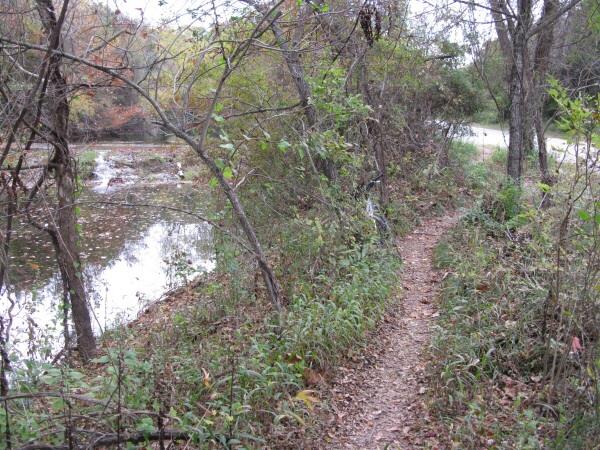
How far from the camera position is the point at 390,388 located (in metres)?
5.28

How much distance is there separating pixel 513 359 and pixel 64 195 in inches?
221

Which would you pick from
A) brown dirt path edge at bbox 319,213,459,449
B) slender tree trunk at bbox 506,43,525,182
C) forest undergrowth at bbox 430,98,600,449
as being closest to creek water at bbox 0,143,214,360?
brown dirt path edge at bbox 319,213,459,449

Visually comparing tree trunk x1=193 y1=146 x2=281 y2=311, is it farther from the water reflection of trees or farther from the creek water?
the water reflection of trees

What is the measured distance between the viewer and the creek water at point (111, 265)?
8.06 meters

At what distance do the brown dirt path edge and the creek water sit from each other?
344 centimetres

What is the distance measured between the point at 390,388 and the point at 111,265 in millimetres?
8863

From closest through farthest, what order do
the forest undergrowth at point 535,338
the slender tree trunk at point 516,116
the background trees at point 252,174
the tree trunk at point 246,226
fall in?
1. the forest undergrowth at point 535,338
2. the background trees at point 252,174
3. the tree trunk at point 246,226
4. the slender tree trunk at point 516,116

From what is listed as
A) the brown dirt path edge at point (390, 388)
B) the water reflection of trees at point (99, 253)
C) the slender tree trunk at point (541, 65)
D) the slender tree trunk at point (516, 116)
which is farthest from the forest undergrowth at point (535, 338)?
the slender tree trunk at point (541, 65)

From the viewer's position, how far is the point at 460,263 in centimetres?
768

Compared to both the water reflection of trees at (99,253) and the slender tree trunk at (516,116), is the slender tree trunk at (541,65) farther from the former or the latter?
the water reflection of trees at (99,253)

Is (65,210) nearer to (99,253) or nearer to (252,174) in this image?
(252,174)

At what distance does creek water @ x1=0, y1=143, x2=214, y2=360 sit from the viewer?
806 centimetres

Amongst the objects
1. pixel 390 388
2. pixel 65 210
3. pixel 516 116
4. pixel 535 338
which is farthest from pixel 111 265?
pixel 535 338

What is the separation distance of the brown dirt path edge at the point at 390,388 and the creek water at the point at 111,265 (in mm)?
3442
